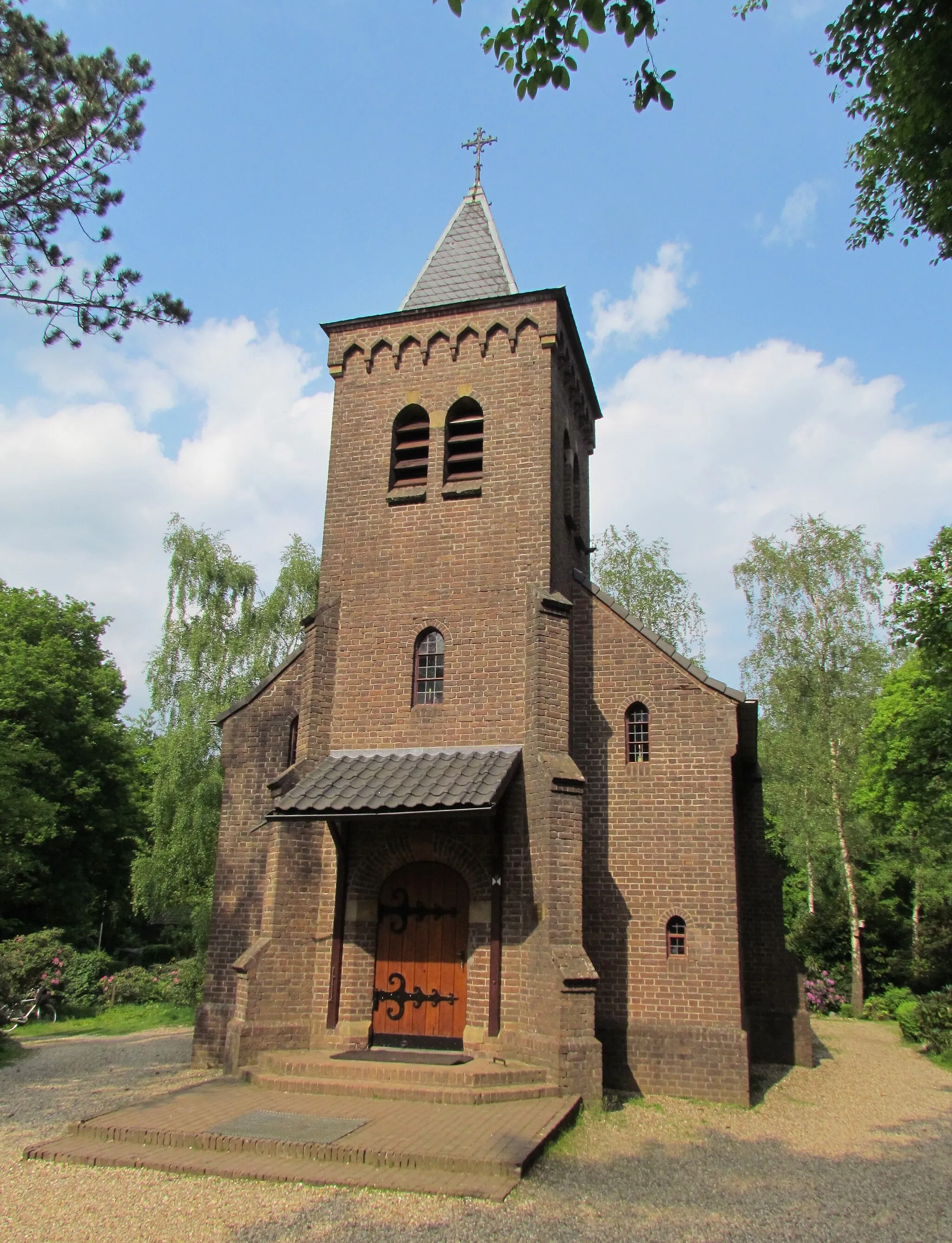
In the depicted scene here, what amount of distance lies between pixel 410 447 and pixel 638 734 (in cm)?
578

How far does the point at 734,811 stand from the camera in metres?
13.1

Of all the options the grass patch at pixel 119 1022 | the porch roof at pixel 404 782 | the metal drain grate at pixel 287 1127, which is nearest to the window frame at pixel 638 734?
the porch roof at pixel 404 782

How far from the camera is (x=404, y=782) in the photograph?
11594 millimetres

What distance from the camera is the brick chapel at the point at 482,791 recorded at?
11406 mm

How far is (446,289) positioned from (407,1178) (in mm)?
12982

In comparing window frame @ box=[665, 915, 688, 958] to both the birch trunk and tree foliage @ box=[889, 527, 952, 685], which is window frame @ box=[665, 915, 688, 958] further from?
the birch trunk

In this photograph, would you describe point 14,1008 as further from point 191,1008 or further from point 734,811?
point 734,811

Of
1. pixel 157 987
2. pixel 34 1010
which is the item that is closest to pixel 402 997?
pixel 34 1010

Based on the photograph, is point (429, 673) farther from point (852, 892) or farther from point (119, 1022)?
point (852, 892)

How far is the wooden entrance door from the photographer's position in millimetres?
11609

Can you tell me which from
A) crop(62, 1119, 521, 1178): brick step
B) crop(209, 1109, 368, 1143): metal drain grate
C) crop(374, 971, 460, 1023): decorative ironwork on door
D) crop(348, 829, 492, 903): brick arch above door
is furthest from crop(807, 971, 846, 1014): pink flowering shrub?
crop(62, 1119, 521, 1178): brick step

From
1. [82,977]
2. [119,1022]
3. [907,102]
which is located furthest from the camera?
[82,977]

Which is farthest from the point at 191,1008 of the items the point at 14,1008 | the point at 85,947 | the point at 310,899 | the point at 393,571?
the point at 393,571

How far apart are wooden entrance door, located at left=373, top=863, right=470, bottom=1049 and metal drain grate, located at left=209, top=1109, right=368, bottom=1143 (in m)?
2.66
